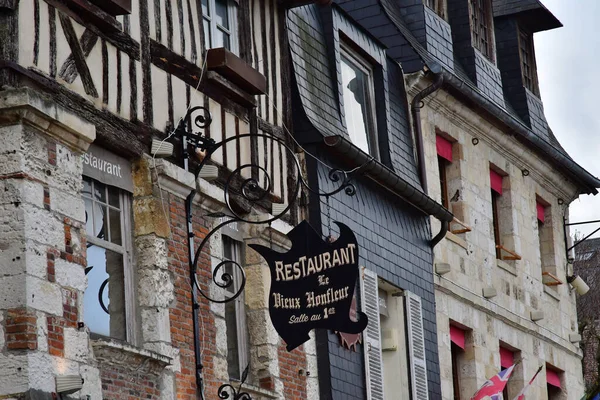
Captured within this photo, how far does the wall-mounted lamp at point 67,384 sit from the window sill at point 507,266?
954 centimetres

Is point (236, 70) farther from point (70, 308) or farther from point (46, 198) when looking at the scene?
point (70, 308)

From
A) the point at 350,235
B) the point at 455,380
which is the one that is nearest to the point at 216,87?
the point at 350,235

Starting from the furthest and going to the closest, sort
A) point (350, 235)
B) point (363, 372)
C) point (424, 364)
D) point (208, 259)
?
point (424, 364) < point (363, 372) < point (208, 259) < point (350, 235)

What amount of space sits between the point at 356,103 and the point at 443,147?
2.19 metres

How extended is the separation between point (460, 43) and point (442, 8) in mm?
579

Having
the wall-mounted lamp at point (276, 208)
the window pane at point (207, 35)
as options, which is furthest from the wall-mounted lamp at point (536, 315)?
the window pane at point (207, 35)

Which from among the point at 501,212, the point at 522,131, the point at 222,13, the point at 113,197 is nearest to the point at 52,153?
the point at 113,197

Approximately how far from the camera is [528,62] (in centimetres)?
2108

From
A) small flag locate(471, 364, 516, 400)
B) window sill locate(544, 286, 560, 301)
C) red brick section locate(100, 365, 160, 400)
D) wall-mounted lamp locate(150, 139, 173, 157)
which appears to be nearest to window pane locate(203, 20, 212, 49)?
wall-mounted lamp locate(150, 139, 173, 157)

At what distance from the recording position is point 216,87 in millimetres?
12539

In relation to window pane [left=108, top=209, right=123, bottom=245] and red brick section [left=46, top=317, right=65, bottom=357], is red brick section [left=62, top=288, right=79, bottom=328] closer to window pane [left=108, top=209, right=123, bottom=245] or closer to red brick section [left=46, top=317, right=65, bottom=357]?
red brick section [left=46, top=317, right=65, bottom=357]

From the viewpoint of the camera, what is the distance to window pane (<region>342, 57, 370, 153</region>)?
15516mm

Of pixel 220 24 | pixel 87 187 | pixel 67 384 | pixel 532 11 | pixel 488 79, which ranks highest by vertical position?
pixel 532 11

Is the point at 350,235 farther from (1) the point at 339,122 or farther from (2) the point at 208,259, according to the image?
(1) the point at 339,122
